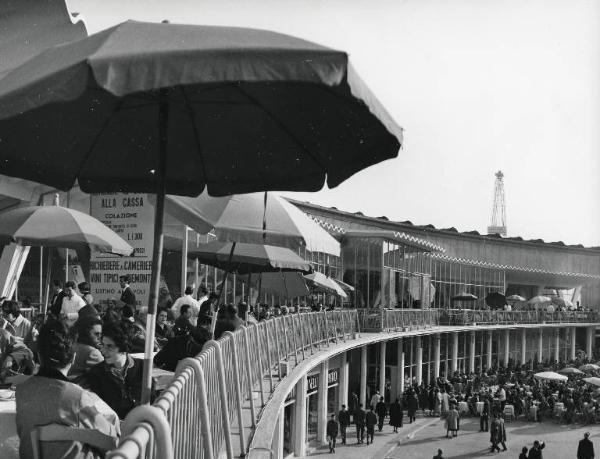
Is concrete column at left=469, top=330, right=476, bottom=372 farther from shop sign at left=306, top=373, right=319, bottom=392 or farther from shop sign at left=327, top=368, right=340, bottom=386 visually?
shop sign at left=306, top=373, right=319, bottom=392

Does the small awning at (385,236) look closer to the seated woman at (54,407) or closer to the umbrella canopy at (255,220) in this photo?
the umbrella canopy at (255,220)

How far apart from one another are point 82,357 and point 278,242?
13.2 feet

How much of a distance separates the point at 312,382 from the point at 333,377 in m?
4.40

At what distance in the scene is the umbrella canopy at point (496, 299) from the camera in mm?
57500

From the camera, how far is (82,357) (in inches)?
215

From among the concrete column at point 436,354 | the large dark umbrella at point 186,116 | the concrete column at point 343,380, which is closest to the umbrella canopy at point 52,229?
the large dark umbrella at point 186,116

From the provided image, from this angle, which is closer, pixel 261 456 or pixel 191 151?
pixel 191 151

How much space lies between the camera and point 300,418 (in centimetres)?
2494

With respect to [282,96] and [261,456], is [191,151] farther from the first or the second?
[261,456]

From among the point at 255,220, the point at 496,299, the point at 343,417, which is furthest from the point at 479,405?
the point at 255,220

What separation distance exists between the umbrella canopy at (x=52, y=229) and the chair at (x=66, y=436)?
5862 millimetres

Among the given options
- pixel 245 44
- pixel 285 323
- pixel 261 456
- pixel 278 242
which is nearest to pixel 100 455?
pixel 245 44

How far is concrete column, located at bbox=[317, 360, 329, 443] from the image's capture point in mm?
29047

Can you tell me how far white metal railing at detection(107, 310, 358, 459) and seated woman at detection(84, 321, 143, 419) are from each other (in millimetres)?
479
